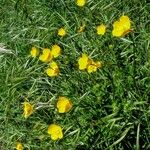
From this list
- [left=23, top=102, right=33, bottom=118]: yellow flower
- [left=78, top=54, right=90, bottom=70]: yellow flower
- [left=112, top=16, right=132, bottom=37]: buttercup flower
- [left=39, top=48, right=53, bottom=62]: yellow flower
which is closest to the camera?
[left=112, top=16, right=132, bottom=37]: buttercup flower

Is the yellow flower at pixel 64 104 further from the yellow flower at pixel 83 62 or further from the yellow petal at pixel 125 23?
the yellow petal at pixel 125 23

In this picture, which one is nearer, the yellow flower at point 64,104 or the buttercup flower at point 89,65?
the yellow flower at point 64,104

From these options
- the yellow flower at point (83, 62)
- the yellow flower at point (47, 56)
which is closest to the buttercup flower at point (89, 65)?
the yellow flower at point (83, 62)

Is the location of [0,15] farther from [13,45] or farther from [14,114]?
[14,114]

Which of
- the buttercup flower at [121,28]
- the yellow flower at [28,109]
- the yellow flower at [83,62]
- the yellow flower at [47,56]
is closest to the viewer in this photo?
the buttercup flower at [121,28]

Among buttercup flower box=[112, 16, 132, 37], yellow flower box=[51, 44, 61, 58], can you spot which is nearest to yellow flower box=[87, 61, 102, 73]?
buttercup flower box=[112, 16, 132, 37]

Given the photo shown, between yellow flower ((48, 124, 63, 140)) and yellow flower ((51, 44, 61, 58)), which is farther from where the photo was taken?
yellow flower ((51, 44, 61, 58))

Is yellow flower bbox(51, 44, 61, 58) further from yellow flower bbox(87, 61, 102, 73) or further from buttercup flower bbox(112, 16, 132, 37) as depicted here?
buttercup flower bbox(112, 16, 132, 37)
